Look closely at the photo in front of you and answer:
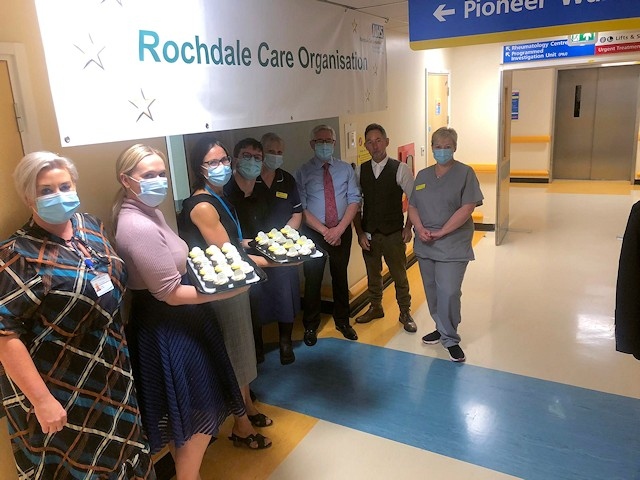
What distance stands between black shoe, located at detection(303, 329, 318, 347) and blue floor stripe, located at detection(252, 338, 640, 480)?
131mm

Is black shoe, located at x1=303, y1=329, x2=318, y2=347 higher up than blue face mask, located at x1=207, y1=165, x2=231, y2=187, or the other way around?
blue face mask, located at x1=207, y1=165, x2=231, y2=187

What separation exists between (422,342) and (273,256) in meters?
1.71

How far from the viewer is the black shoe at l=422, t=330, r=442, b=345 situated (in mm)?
3635

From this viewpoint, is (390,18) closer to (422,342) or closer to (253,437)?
(422,342)

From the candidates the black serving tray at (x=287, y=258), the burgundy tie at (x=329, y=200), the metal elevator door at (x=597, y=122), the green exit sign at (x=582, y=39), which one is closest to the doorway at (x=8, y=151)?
the black serving tray at (x=287, y=258)

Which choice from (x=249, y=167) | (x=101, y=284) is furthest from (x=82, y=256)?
(x=249, y=167)

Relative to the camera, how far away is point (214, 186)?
93.8 inches

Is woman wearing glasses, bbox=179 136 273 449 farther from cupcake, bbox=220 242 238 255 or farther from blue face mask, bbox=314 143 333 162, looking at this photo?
blue face mask, bbox=314 143 333 162

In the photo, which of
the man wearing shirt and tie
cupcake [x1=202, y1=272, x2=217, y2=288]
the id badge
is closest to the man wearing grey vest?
the man wearing shirt and tie

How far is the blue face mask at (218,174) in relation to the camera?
2320mm

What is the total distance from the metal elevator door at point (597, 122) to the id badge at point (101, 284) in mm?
Answer: 9464

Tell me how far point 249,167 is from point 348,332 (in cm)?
160

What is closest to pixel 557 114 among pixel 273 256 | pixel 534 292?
pixel 534 292

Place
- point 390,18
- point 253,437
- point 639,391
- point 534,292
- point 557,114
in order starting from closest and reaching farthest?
point 253,437 < point 639,391 < point 390,18 < point 534,292 < point 557,114
